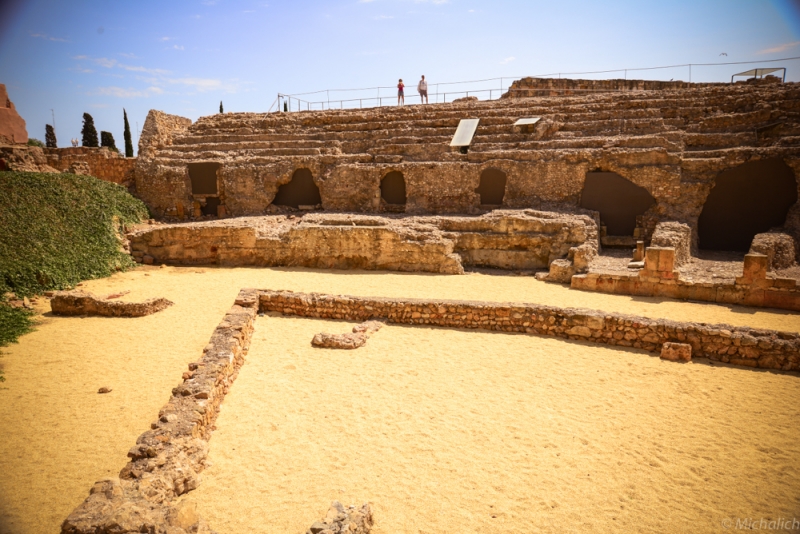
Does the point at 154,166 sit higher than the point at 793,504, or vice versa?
the point at 154,166

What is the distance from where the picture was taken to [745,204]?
16203 millimetres

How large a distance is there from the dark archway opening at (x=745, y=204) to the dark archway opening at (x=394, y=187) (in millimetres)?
11609

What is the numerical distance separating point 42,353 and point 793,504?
11249 mm

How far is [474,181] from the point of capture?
17.9 m

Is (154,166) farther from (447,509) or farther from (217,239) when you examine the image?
(447,509)

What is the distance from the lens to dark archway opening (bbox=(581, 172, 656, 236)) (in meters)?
17.5

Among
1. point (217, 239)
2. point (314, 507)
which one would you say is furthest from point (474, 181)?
point (314, 507)

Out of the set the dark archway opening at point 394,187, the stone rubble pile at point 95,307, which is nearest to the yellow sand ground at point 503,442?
the stone rubble pile at point 95,307

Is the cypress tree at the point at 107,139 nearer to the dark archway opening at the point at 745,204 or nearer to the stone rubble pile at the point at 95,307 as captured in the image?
the stone rubble pile at the point at 95,307

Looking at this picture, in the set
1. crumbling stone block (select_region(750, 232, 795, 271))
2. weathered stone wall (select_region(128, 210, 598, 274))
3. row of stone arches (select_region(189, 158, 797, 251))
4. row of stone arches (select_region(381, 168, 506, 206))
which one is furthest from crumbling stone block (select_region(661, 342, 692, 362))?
row of stone arches (select_region(381, 168, 506, 206))

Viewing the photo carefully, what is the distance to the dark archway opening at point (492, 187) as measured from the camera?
1939 centimetres

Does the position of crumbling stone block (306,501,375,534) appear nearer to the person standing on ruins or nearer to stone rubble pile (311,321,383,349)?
stone rubble pile (311,321,383,349)

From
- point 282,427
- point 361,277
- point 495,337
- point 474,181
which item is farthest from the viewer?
point 474,181

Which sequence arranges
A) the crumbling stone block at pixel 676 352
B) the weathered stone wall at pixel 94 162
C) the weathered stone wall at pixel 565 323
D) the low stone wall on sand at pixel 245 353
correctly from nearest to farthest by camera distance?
1. the low stone wall on sand at pixel 245 353
2. the weathered stone wall at pixel 565 323
3. the crumbling stone block at pixel 676 352
4. the weathered stone wall at pixel 94 162
